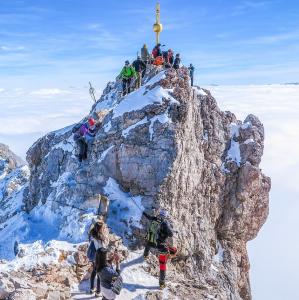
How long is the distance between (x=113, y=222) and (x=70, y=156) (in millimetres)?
6275

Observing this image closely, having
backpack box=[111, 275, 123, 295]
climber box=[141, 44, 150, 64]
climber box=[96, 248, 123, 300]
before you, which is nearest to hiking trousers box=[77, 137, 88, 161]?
climber box=[96, 248, 123, 300]

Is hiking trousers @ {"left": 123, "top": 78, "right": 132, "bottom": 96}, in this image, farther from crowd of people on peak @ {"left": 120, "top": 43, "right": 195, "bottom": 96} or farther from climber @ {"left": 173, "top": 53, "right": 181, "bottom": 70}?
climber @ {"left": 173, "top": 53, "right": 181, "bottom": 70}

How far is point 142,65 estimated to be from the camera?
32.6 metres

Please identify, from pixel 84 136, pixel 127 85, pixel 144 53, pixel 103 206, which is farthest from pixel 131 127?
pixel 144 53

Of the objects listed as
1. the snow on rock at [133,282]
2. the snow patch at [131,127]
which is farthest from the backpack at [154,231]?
the snow patch at [131,127]

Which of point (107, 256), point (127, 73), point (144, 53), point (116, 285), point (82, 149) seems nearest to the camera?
point (116, 285)

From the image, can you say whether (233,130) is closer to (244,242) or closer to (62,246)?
(244,242)

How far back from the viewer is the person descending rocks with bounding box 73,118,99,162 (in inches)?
1016

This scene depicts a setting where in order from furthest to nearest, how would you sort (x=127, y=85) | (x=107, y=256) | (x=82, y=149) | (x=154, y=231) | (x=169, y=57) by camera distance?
(x=169, y=57)
(x=127, y=85)
(x=82, y=149)
(x=154, y=231)
(x=107, y=256)

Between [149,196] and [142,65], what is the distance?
12655mm

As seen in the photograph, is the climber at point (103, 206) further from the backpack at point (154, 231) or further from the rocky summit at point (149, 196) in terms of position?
the backpack at point (154, 231)

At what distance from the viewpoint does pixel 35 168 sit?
1183 inches

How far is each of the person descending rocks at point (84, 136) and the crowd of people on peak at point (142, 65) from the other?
588 centimetres

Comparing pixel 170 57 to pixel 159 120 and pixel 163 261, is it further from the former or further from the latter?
pixel 163 261
